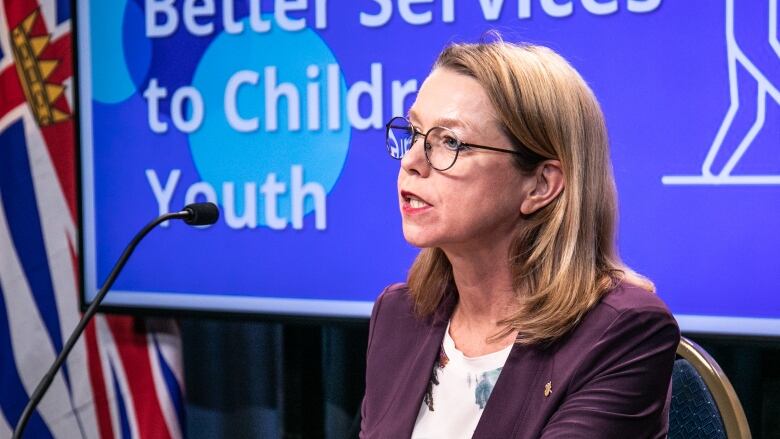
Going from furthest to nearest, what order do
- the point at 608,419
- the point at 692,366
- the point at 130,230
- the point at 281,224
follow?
the point at 130,230, the point at 281,224, the point at 692,366, the point at 608,419

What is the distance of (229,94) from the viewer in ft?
10.6

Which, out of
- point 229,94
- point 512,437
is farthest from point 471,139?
point 229,94

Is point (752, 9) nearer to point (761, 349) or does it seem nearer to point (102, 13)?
point (761, 349)

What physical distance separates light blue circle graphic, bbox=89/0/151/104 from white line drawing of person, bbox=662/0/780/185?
188cm

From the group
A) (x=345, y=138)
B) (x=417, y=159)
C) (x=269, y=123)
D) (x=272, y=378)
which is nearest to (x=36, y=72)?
(x=269, y=123)

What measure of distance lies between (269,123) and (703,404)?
1734 millimetres

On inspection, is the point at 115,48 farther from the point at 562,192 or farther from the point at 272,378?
the point at 562,192

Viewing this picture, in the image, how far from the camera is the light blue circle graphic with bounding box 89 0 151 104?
11.0 feet

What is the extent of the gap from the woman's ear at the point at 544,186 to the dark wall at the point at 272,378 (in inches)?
53.2

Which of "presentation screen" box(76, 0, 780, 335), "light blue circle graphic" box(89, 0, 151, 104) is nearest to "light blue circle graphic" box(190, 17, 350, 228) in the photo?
"presentation screen" box(76, 0, 780, 335)

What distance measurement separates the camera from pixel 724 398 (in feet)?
6.25

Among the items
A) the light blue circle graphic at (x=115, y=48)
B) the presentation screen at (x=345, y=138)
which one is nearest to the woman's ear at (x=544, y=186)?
the presentation screen at (x=345, y=138)

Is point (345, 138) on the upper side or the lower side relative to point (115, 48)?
lower

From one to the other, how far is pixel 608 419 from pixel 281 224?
1.80m
